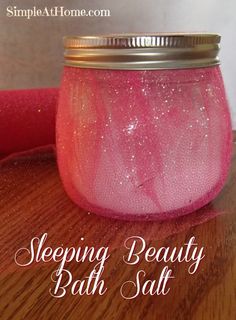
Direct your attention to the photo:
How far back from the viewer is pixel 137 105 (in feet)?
1.04

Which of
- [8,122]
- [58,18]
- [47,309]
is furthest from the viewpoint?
[58,18]

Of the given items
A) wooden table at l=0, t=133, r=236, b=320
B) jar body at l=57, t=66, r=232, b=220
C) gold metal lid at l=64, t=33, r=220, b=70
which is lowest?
wooden table at l=0, t=133, r=236, b=320

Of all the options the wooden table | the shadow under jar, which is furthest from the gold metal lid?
the wooden table

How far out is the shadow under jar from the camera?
1.04ft

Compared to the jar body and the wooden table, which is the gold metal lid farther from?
the wooden table

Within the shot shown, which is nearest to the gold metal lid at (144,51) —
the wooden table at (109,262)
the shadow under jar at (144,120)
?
the shadow under jar at (144,120)

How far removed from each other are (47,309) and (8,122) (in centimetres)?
26

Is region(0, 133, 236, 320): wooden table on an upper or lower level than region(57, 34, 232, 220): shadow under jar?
lower

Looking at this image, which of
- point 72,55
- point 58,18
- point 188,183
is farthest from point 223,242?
point 58,18

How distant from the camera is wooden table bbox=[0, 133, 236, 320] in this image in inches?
10.0

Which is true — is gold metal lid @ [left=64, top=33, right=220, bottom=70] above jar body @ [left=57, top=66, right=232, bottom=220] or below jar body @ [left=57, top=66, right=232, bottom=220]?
above

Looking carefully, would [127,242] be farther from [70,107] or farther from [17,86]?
[17,86]

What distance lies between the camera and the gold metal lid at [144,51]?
310mm

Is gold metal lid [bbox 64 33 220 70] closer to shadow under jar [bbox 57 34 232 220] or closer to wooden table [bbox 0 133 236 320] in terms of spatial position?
shadow under jar [bbox 57 34 232 220]
